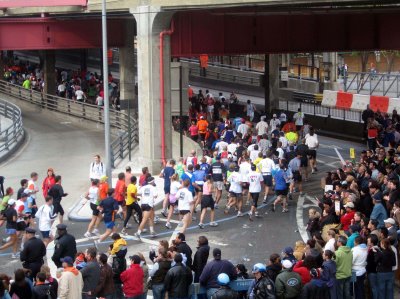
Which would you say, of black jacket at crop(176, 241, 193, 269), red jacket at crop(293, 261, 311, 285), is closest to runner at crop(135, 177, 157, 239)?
black jacket at crop(176, 241, 193, 269)

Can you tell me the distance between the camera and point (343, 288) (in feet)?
53.6

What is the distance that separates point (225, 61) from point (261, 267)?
171 ft

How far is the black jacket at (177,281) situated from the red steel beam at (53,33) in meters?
25.7

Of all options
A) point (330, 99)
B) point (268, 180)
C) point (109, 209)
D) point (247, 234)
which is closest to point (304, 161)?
point (268, 180)

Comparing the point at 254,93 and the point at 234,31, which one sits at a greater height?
the point at 234,31

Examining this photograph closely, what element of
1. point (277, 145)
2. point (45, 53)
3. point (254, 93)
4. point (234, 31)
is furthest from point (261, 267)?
point (254, 93)

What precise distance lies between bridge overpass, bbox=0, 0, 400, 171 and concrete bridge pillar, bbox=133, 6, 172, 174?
0.03m

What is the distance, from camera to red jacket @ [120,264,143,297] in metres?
15.4

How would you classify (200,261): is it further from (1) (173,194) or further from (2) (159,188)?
(2) (159,188)

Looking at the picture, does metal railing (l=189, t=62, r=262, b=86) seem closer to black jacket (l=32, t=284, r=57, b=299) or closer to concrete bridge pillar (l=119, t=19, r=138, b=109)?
concrete bridge pillar (l=119, t=19, r=138, b=109)

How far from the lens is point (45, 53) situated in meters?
47.8

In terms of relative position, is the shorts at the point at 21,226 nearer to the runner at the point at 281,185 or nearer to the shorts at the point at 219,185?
the shorts at the point at 219,185

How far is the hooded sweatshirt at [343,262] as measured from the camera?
16.1m

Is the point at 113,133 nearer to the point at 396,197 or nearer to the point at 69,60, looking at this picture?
the point at 396,197
